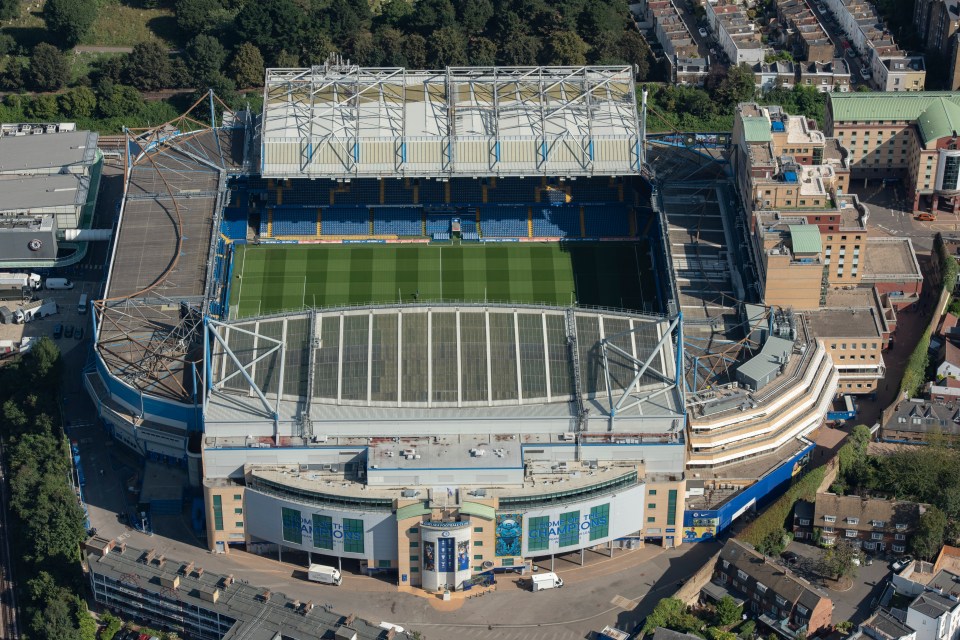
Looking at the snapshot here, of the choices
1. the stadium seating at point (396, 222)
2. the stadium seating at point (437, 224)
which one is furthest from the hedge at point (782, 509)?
the stadium seating at point (396, 222)

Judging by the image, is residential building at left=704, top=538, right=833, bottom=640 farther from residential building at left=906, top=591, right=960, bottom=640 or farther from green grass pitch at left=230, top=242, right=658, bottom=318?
green grass pitch at left=230, top=242, right=658, bottom=318

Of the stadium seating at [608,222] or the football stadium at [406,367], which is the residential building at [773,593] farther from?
the stadium seating at [608,222]

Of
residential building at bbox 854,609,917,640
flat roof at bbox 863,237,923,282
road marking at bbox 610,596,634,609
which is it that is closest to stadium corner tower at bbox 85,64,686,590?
road marking at bbox 610,596,634,609

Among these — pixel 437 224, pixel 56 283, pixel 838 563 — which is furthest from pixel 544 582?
pixel 56 283

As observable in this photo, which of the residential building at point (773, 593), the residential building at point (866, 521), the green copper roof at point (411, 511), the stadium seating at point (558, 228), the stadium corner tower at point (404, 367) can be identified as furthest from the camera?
the stadium seating at point (558, 228)

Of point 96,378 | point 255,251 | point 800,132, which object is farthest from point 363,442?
point 800,132

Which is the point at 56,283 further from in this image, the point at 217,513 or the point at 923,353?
the point at 923,353

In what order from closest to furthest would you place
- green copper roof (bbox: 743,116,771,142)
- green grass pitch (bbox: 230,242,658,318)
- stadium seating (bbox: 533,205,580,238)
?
green copper roof (bbox: 743,116,771,142) → green grass pitch (bbox: 230,242,658,318) → stadium seating (bbox: 533,205,580,238)
